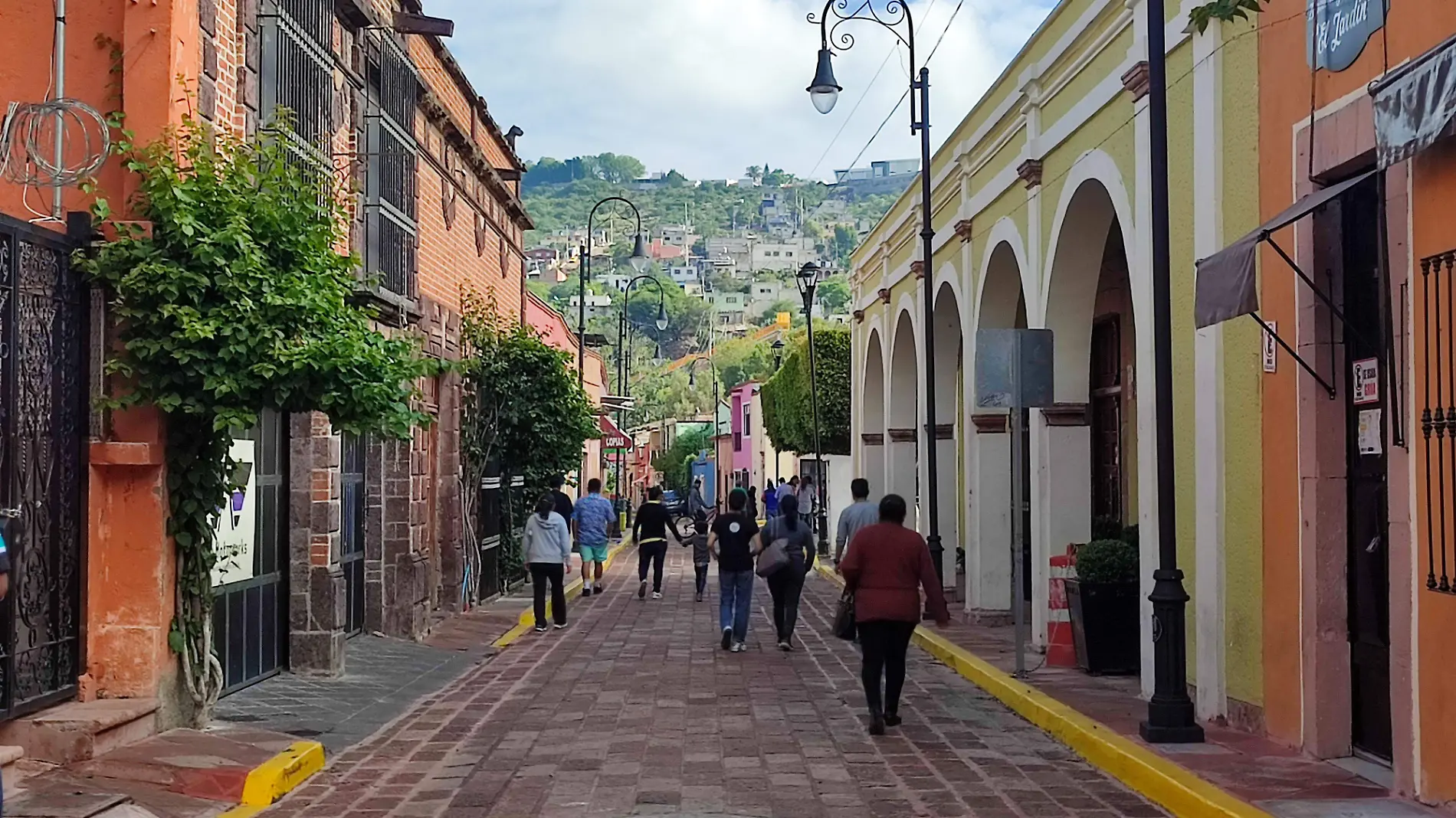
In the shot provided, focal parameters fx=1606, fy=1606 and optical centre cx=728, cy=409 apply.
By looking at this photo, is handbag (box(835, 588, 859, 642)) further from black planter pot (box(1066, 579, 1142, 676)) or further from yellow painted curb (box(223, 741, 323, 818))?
yellow painted curb (box(223, 741, 323, 818))

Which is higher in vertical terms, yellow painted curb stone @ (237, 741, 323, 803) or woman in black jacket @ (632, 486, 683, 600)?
woman in black jacket @ (632, 486, 683, 600)

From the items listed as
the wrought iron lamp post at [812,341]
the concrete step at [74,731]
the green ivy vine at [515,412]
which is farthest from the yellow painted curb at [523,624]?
the concrete step at [74,731]

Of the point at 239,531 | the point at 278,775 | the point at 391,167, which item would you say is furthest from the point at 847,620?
the point at 391,167

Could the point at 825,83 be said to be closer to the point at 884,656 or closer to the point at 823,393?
the point at 884,656

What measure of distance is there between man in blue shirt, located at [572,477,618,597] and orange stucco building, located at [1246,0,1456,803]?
610 inches

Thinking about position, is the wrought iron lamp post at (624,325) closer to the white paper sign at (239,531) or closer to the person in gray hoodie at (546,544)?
the person in gray hoodie at (546,544)

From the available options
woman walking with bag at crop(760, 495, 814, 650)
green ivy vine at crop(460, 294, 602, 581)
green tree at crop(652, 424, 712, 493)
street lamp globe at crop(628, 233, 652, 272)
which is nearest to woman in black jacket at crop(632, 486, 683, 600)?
green ivy vine at crop(460, 294, 602, 581)

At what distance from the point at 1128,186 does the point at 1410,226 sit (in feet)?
16.7

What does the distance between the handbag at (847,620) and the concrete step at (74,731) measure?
4.89 m

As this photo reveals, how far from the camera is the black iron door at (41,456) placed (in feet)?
Result: 29.3

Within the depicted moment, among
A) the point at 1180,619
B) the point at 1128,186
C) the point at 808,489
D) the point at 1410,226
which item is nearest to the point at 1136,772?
the point at 1180,619

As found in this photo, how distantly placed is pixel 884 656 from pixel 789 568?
598cm

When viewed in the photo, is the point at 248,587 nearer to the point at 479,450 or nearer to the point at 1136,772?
the point at 1136,772

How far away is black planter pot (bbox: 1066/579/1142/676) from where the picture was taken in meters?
13.8
